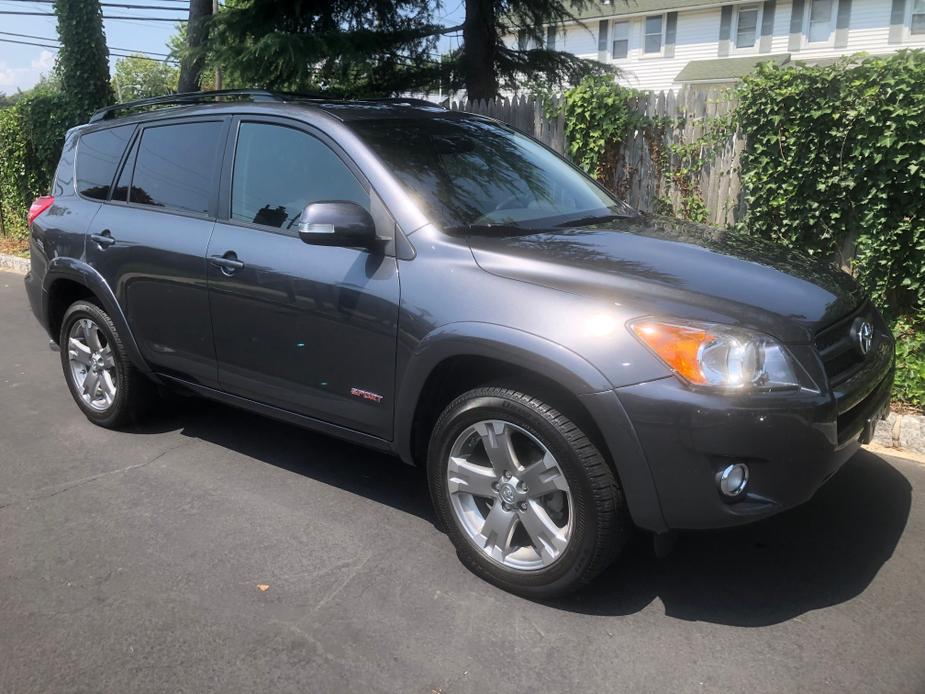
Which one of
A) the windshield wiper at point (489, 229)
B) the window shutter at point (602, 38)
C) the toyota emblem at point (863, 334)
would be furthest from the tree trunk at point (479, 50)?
the window shutter at point (602, 38)

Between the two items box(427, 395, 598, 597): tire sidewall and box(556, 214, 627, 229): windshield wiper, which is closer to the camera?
box(427, 395, 598, 597): tire sidewall

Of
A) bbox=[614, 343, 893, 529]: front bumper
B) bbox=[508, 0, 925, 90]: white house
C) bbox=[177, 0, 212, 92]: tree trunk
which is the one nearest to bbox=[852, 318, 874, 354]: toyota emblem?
bbox=[614, 343, 893, 529]: front bumper

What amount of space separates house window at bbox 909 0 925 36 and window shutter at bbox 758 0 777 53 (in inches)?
168

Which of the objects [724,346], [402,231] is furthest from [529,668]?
[402,231]

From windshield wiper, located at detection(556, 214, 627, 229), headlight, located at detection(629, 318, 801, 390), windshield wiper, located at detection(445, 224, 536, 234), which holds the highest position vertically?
windshield wiper, located at detection(445, 224, 536, 234)

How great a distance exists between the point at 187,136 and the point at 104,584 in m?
2.34

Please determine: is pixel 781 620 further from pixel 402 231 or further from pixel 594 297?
pixel 402 231

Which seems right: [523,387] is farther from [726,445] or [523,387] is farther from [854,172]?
[854,172]

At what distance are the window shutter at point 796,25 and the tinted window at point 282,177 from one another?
2780 cm

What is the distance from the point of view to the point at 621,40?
3094cm

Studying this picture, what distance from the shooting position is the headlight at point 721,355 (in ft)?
8.70

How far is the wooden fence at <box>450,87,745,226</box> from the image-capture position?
624cm

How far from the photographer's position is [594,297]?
9.37 feet

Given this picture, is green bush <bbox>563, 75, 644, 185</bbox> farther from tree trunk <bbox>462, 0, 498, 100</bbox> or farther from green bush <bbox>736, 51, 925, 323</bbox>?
tree trunk <bbox>462, 0, 498, 100</bbox>
